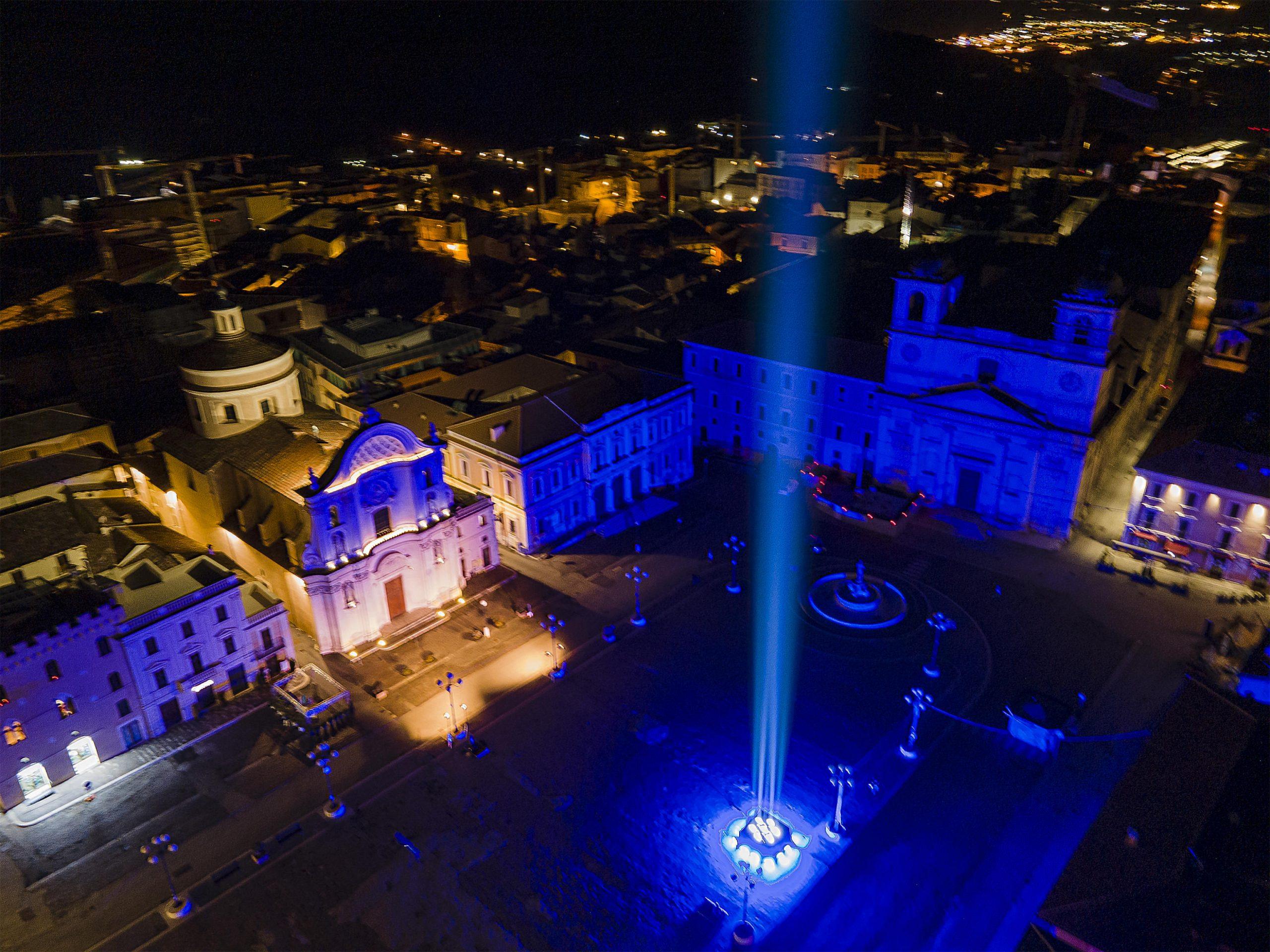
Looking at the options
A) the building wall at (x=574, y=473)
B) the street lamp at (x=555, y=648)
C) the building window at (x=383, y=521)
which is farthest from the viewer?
the building wall at (x=574, y=473)

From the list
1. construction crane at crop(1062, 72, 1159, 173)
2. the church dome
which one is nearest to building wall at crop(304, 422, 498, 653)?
the church dome

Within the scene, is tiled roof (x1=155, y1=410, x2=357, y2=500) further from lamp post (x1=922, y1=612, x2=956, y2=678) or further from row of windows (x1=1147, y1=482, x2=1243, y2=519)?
row of windows (x1=1147, y1=482, x2=1243, y2=519)

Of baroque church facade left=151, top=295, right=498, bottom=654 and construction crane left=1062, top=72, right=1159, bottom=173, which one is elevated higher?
construction crane left=1062, top=72, right=1159, bottom=173

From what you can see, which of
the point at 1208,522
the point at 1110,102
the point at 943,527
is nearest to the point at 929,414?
the point at 943,527

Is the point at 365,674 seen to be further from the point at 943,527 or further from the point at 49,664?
the point at 943,527

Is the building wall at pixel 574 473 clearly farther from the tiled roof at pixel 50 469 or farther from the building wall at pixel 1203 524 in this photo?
the building wall at pixel 1203 524

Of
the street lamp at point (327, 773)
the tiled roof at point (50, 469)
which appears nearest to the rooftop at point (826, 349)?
the street lamp at point (327, 773)

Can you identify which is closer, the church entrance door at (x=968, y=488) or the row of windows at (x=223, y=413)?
the row of windows at (x=223, y=413)
